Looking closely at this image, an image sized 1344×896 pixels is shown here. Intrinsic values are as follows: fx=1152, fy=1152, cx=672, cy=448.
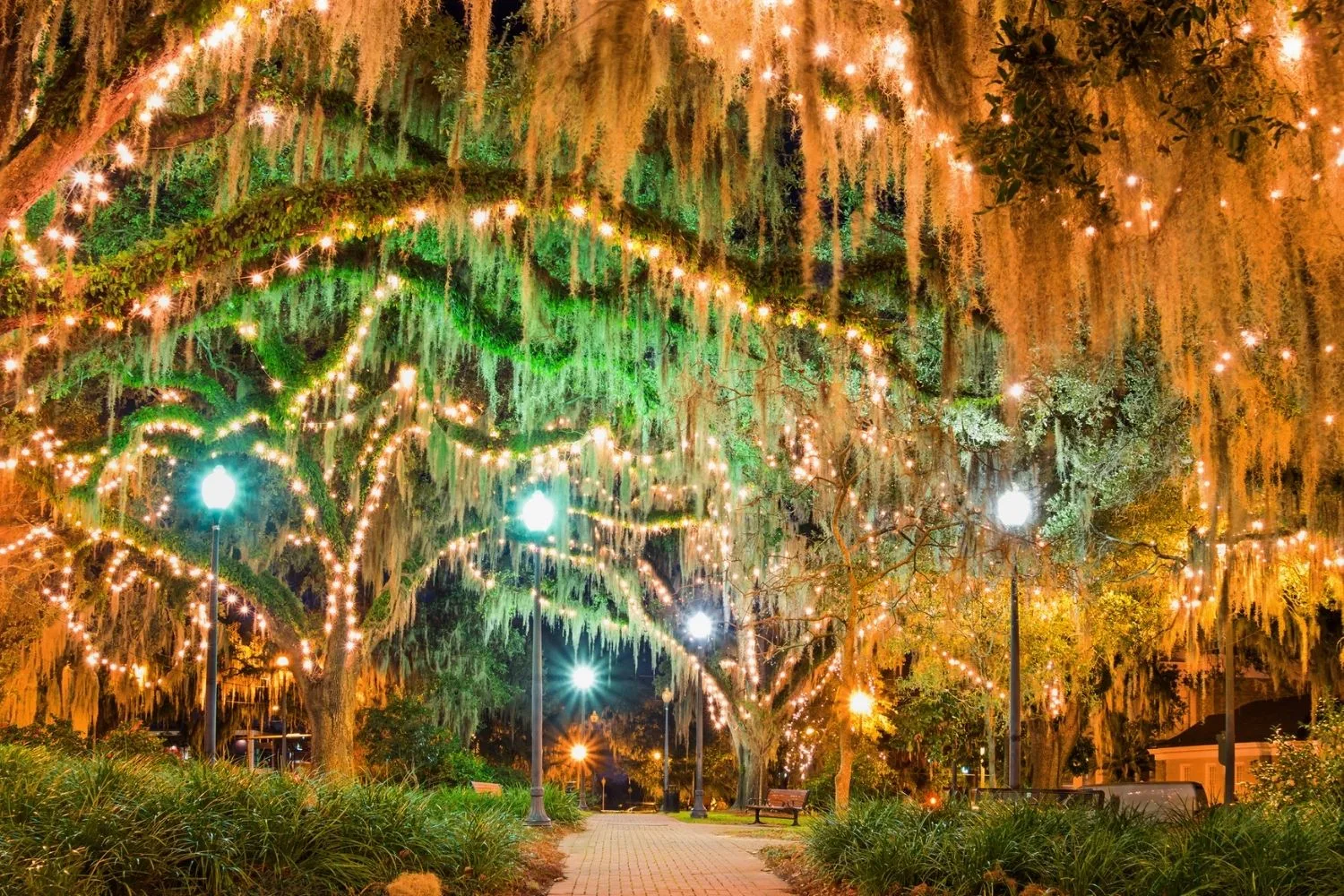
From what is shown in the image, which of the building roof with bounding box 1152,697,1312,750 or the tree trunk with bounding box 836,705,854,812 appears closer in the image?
the tree trunk with bounding box 836,705,854,812

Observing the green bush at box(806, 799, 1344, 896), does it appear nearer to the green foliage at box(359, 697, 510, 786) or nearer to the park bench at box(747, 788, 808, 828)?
the park bench at box(747, 788, 808, 828)

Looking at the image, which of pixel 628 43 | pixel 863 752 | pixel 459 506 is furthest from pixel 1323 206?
pixel 863 752

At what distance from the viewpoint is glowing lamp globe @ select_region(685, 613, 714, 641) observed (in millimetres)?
24062

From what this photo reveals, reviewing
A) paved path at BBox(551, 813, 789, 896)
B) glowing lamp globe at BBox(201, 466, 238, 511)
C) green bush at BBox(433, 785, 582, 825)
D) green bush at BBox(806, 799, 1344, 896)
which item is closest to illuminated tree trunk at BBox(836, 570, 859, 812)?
paved path at BBox(551, 813, 789, 896)

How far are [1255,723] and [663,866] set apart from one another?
20.5m

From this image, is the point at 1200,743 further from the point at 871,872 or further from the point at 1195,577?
the point at 871,872

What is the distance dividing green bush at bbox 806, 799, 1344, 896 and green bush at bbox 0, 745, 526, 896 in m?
2.97

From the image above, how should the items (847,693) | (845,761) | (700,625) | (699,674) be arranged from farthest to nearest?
(699,674), (700,625), (845,761), (847,693)

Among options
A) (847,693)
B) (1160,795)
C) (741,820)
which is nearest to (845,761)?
(847,693)

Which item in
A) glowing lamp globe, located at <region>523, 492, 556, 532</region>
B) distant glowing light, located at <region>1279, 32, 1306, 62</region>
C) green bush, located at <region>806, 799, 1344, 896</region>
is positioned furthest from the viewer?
glowing lamp globe, located at <region>523, 492, 556, 532</region>

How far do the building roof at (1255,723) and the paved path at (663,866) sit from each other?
1466 cm

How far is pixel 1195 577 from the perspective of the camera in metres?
16.0

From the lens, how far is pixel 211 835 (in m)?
6.59

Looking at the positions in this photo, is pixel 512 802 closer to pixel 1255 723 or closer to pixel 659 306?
pixel 659 306
